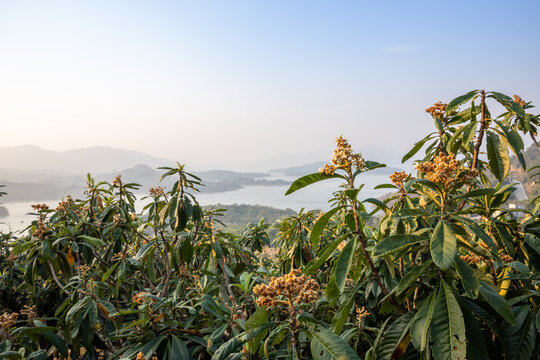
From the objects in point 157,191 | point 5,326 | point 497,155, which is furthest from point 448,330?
point 157,191

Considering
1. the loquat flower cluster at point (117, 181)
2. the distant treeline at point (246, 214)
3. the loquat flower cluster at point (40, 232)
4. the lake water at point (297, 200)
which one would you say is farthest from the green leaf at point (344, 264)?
the distant treeline at point (246, 214)

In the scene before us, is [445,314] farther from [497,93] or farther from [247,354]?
[497,93]

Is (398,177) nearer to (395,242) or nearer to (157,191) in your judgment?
(395,242)

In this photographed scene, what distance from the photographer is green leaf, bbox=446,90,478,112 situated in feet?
5.07

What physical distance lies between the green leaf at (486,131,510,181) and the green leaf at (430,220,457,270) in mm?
807

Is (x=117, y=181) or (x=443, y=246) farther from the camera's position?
(x=117, y=181)

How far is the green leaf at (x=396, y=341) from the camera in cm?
106

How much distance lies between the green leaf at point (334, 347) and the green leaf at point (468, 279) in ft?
1.41

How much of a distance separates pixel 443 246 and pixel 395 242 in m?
0.15

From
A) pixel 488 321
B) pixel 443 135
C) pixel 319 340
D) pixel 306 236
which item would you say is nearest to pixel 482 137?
pixel 443 135

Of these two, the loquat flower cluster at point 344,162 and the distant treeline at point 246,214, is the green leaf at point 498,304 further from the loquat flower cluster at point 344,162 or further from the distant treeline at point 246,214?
the distant treeline at point 246,214

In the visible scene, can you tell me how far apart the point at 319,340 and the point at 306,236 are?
233 cm

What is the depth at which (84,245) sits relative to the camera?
106 inches

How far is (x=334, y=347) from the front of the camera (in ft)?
3.12
